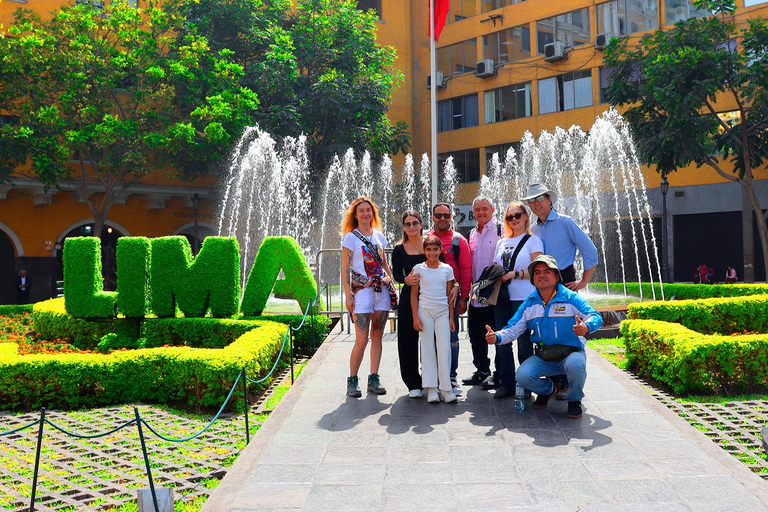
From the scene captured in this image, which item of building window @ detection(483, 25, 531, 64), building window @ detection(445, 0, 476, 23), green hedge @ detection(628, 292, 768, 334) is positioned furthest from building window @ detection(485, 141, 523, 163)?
green hedge @ detection(628, 292, 768, 334)

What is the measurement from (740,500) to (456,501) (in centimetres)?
150

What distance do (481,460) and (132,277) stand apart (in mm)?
6833

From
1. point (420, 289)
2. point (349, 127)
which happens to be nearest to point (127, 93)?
point (349, 127)

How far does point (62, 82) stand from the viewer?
872 inches

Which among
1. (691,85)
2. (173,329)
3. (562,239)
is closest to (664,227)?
(691,85)

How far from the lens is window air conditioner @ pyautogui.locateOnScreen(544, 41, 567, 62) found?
1192 inches

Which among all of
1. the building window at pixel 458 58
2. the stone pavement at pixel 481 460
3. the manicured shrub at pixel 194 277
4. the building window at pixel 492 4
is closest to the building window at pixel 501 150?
the building window at pixel 458 58

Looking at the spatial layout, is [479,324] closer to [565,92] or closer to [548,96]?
[565,92]

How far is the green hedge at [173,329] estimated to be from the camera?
378 inches

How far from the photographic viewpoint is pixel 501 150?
3322 cm

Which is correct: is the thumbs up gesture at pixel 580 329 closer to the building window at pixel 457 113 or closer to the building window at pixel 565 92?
the building window at pixel 565 92

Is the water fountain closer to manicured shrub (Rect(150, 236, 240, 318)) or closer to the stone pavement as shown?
manicured shrub (Rect(150, 236, 240, 318))

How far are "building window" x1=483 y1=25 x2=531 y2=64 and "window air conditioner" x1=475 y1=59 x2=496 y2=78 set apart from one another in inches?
26.0

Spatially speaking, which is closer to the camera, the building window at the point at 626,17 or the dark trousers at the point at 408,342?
the dark trousers at the point at 408,342
